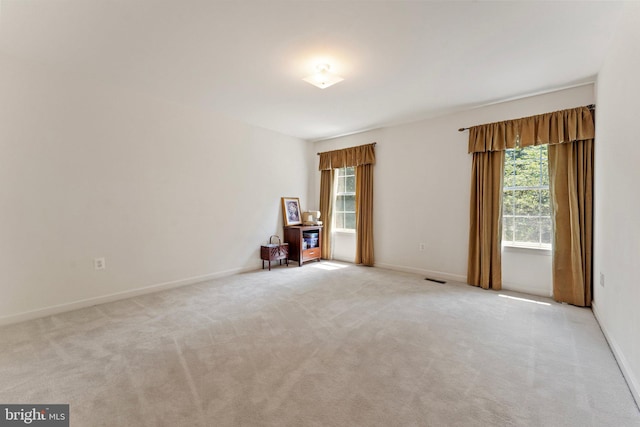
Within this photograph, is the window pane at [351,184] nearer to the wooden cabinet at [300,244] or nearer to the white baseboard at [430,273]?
the wooden cabinet at [300,244]

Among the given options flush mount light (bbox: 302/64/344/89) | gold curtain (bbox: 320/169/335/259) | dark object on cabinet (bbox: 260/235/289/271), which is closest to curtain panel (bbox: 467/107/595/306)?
flush mount light (bbox: 302/64/344/89)

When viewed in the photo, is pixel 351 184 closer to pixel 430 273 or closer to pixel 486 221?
pixel 430 273

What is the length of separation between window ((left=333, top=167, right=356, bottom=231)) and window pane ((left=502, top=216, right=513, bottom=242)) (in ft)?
8.37

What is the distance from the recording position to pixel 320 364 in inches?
76.4

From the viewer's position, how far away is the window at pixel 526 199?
3.45m

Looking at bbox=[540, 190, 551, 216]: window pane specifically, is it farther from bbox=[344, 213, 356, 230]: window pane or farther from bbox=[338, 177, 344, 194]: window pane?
bbox=[338, 177, 344, 194]: window pane

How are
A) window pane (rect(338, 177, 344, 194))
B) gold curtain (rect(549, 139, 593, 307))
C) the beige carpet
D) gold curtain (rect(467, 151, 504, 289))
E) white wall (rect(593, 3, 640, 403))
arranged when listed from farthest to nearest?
window pane (rect(338, 177, 344, 194)), gold curtain (rect(467, 151, 504, 289)), gold curtain (rect(549, 139, 593, 307)), white wall (rect(593, 3, 640, 403)), the beige carpet

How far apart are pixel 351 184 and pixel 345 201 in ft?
1.23

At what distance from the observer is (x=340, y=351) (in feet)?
6.95

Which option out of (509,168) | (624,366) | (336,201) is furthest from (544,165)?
(336,201)

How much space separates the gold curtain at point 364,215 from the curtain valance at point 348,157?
0.13 m

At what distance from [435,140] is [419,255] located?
1892 millimetres

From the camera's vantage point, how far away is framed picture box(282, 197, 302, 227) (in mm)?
5410

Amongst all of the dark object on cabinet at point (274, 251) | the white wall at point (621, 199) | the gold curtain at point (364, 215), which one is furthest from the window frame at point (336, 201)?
the white wall at point (621, 199)
